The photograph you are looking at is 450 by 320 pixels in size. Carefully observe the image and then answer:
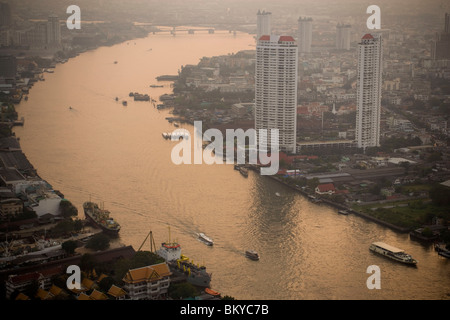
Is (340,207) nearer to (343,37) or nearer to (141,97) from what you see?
(141,97)

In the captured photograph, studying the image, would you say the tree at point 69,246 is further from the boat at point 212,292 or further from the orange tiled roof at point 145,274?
the boat at point 212,292

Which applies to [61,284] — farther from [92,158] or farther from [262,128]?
[262,128]

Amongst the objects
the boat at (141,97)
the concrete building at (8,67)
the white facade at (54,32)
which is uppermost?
the white facade at (54,32)

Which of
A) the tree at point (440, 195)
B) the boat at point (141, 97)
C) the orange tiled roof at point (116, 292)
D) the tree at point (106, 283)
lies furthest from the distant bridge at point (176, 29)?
the orange tiled roof at point (116, 292)

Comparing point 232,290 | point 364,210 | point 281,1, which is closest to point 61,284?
point 232,290

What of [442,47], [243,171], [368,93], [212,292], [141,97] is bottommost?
[212,292]

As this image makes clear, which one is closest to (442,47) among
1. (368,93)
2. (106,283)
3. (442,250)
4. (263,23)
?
(263,23)
